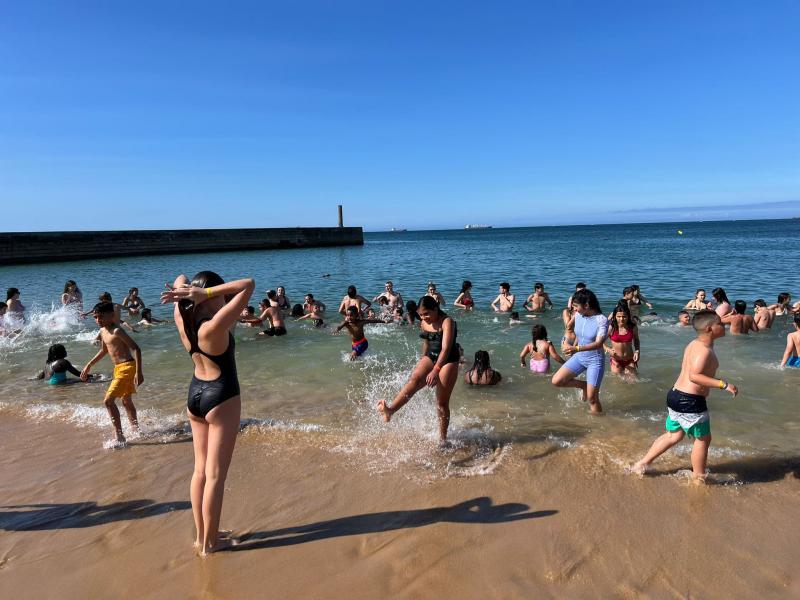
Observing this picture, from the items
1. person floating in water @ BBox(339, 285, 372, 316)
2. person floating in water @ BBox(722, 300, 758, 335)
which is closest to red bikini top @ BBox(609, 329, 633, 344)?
person floating in water @ BBox(722, 300, 758, 335)

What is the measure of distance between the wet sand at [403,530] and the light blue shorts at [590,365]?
4.27 feet

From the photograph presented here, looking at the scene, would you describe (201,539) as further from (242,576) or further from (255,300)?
(255,300)

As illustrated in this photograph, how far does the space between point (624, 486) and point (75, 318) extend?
16.7m

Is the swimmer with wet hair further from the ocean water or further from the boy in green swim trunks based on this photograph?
the boy in green swim trunks

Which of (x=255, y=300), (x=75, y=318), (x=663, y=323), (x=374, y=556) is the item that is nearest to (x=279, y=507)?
(x=374, y=556)

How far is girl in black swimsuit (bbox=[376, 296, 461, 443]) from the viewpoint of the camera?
4.80m

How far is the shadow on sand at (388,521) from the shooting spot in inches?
145

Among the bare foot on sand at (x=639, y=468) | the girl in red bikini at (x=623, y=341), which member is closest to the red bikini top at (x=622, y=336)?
the girl in red bikini at (x=623, y=341)

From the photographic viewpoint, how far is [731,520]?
151 inches

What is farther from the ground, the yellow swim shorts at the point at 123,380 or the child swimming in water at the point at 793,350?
the yellow swim shorts at the point at 123,380

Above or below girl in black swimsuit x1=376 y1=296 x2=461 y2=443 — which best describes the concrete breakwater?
above

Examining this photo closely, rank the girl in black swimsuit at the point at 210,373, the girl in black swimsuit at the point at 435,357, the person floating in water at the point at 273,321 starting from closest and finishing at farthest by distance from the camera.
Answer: the girl in black swimsuit at the point at 210,373
the girl in black swimsuit at the point at 435,357
the person floating in water at the point at 273,321

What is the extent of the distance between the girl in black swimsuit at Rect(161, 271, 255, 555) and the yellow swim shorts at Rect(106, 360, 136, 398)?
2848 mm

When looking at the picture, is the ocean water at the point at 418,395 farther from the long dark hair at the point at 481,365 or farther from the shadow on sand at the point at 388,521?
the shadow on sand at the point at 388,521
